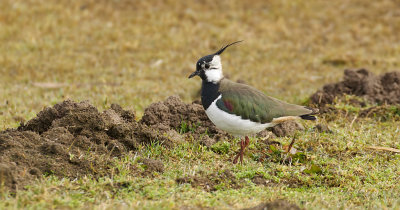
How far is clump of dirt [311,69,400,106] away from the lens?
26.3ft

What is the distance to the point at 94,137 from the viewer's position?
5.57 meters

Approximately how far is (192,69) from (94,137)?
17.1 ft

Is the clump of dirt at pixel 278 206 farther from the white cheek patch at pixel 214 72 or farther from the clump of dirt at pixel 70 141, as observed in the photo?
the white cheek patch at pixel 214 72

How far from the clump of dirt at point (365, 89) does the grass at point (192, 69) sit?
16.3 inches

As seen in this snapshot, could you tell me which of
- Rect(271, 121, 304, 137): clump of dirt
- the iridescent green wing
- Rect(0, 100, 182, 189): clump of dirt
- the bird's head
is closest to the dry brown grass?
Rect(271, 121, 304, 137): clump of dirt

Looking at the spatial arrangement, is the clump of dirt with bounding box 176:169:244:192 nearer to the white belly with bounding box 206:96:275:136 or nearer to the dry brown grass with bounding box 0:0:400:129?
the white belly with bounding box 206:96:275:136

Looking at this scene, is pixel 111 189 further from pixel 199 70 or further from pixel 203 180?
pixel 199 70

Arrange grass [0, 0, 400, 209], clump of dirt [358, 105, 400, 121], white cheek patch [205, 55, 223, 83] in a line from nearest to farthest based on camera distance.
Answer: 1. grass [0, 0, 400, 209]
2. white cheek patch [205, 55, 223, 83]
3. clump of dirt [358, 105, 400, 121]

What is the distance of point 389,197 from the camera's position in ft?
16.0

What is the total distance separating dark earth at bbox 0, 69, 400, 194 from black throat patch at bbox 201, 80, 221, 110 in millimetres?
608

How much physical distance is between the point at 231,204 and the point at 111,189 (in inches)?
39.1

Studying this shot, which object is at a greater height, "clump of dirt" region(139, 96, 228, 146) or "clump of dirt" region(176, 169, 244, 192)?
"clump of dirt" region(139, 96, 228, 146)

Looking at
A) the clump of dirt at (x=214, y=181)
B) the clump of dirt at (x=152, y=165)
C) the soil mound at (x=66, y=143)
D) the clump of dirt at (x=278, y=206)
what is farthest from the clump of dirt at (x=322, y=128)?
the clump of dirt at (x=278, y=206)

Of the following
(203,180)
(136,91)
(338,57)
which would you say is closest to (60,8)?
(136,91)
